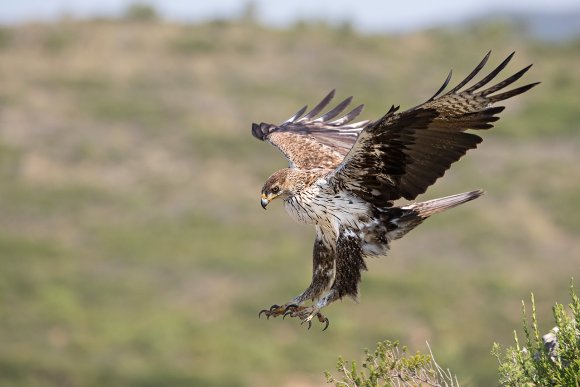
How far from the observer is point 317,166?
784 cm

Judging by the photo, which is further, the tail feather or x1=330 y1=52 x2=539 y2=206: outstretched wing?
the tail feather

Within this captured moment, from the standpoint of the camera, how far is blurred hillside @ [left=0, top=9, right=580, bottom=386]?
19.7 metres

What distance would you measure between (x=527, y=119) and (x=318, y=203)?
2628cm

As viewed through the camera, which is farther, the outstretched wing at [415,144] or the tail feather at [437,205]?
the tail feather at [437,205]

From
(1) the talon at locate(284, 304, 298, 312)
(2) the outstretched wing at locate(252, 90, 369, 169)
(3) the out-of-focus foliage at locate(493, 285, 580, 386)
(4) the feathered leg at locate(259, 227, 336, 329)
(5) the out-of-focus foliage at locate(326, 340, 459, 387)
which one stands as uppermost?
(2) the outstretched wing at locate(252, 90, 369, 169)

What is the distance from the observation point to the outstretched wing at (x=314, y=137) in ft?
26.2

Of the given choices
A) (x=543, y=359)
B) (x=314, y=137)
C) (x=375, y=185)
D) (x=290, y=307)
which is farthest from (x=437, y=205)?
(x=543, y=359)

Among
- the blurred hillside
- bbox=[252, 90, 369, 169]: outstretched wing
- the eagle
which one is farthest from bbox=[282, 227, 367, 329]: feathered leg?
the blurred hillside

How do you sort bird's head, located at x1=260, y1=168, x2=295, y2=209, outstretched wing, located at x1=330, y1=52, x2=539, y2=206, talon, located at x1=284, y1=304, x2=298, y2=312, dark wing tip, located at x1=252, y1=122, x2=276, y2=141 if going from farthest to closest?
dark wing tip, located at x1=252, y1=122, x2=276, y2=141 → bird's head, located at x1=260, y1=168, x2=295, y2=209 → talon, located at x1=284, y1=304, x2=298, y2=312 → outstretched wing, located at x1=330, y1=52, x2=539, y2=206

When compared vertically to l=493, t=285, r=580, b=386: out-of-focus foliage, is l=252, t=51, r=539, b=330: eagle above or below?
above

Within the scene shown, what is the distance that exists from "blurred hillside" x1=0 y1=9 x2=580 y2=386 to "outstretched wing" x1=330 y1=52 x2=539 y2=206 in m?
5.68

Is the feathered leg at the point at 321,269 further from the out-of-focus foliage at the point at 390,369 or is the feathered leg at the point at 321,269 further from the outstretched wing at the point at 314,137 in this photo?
the out-of-focus foliage at the point at 390,369

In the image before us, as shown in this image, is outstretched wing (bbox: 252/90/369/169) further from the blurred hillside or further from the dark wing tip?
the blurred hillside

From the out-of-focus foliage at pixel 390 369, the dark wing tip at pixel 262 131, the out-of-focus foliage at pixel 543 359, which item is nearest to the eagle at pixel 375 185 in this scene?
the out-of-focus foliage at pixel 390 369
